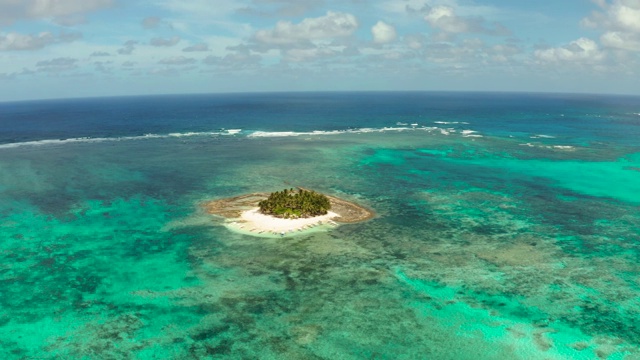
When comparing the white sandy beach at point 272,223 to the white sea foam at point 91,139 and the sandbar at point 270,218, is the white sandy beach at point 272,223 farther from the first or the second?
the white sea foam at point 91,139

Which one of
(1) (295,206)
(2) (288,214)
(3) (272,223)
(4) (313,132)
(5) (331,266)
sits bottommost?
(5) (331,266)

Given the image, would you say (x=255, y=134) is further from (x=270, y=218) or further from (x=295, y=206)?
(x=270, y=218)

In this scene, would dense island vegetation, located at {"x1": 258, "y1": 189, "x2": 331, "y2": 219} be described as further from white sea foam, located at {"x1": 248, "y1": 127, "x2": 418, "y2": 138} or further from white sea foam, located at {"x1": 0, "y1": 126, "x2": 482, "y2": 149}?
white sea foam, located at {"x1": 248, "y1": 127, "x2": 418, "y2": 138}

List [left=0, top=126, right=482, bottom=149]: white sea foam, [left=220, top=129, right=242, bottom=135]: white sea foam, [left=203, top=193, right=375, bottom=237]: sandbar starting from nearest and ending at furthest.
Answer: [left=203, top=193, right=375, bottom=237]: sandbar
[left=0, top=126, right=482, bottom=149]: white sea foam
[left=220, top=129, right=242, bottom=135]: white sea foam

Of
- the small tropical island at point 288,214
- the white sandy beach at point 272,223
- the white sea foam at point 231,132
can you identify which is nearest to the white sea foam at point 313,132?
the white sea foam at point 231,132

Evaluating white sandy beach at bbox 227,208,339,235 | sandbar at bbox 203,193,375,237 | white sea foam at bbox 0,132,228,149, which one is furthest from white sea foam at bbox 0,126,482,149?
white sandy beach at bbox 227,208,339,235

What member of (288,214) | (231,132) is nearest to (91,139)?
(231,132)

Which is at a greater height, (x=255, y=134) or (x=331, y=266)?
(x=255, y=134)
